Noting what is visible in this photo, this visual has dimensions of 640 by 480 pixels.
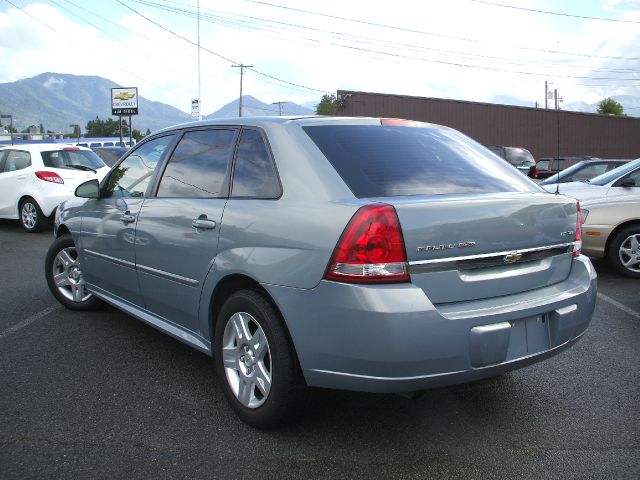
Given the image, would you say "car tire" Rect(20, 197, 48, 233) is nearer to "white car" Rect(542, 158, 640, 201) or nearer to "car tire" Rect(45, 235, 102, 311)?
"car tire" Rect(45, 235, 102, 311)

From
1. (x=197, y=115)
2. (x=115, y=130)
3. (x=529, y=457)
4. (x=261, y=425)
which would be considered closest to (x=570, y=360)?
(x=529, y=457)

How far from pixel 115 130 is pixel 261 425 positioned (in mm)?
114357

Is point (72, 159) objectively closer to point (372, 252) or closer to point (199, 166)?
point (199, 166)

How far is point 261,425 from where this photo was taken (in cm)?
292

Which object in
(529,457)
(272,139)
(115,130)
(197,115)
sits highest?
(115,130)

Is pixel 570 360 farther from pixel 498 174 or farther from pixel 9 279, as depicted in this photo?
pixel 9 279

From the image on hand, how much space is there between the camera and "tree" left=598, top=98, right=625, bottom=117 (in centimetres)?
6519

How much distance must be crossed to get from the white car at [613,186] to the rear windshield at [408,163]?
4156 mm

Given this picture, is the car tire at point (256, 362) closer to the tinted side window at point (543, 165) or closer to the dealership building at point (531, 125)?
the tinted side window at point (543, 165)

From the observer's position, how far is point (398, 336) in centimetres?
245

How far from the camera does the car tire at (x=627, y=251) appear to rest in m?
6.84

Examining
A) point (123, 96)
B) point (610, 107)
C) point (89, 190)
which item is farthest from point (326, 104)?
point (89, 190)

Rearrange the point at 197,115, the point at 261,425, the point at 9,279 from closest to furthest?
1. the point at 261,425
2. the point at 9,279
3. the point at 197,115

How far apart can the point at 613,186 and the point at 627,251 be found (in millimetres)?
863
